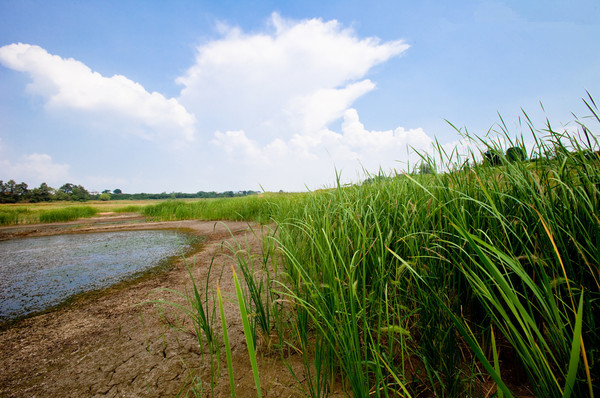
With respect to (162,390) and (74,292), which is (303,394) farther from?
(74,292)

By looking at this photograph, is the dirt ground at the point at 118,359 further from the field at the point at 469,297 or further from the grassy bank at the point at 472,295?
the grassy bank at the point at 472,295

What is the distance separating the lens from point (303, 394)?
1.04 metres

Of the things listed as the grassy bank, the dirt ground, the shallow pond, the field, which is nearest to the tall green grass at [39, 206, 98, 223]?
the shallow pond

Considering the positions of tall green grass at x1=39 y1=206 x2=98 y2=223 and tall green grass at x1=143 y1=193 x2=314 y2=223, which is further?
tall green grass at x1=39 y1=206 x2=98 y2=223

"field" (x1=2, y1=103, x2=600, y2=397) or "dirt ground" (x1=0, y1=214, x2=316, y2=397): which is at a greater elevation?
"field" (x1=2, y1=103, x2=600, y2=397)

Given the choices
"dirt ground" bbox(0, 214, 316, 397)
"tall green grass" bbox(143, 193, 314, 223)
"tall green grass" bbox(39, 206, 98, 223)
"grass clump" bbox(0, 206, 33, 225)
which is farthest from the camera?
"tall green grass" bbox(39, 206, 98, 223)

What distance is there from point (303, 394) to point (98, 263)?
4.14m

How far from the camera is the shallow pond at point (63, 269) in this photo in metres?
2.42

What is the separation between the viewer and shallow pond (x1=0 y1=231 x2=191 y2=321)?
2423 millimetres

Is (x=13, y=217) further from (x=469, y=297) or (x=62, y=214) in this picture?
(x=469, y=297)

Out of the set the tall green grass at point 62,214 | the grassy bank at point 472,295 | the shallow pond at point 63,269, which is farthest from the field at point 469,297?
the tall green grass at point 62,214

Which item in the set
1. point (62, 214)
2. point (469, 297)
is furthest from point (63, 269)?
point (62, 214)

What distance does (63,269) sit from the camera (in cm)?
345

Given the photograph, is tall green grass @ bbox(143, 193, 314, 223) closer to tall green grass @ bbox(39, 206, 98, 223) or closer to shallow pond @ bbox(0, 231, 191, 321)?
shallow pond @ bbox(0, 231, 191, 321)
